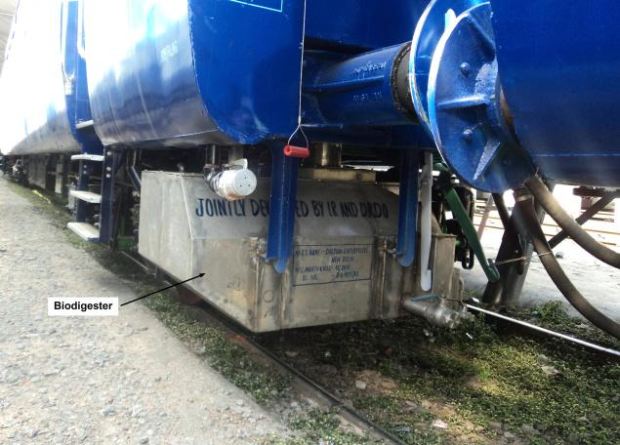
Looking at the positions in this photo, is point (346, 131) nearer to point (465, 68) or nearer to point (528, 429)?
point (465, 68)

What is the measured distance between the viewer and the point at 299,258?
3.21 meters

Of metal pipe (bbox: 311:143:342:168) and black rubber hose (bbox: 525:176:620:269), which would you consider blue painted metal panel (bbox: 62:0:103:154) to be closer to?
metal pipe (bbox: 311:143:342:168)

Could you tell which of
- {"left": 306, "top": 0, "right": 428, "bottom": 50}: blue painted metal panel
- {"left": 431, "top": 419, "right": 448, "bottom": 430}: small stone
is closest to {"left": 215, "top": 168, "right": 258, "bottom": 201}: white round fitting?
{"left": 306, "top": 0, "right": 428, "bottom": 50}: blue painted metal panel

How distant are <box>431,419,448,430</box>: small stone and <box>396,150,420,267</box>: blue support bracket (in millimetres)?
960

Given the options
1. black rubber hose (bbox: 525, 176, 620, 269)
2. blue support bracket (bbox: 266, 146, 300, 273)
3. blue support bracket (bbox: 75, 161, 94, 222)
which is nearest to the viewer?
black rubber hose (bbox: 525, 176, 620, 269)

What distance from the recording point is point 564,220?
2654 mm

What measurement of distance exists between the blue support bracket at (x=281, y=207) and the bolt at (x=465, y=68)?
1414 mm

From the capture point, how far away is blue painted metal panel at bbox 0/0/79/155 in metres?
6.29

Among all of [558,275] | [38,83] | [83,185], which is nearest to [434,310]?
[558,275]

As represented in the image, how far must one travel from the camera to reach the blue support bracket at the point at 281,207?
9.95ft

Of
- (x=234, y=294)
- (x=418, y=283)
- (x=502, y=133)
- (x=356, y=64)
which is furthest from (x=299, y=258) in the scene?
(x=502, y=133)

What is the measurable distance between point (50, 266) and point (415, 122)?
4.94 meters

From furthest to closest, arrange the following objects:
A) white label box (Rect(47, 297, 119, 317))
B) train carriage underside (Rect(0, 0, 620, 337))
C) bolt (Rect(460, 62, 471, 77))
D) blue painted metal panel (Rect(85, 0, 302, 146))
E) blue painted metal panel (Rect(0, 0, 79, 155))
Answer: blue painted metal panel (Rect(0, 0, 79, 155))
white label box (Rect(47, 297, 119, 317))
blue painted metal panel (Rect(85, 0, 302, 146))
bolt (Rect(460, 62, 471, 77))
train carriage underside (Rect(0, 0, 620, 337))

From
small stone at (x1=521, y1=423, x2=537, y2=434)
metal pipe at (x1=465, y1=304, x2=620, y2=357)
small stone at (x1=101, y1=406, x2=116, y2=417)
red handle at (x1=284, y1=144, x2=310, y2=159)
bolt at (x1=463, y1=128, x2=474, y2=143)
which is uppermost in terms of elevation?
bolt at (x1=463, y1=128, x2=474, y2=143)
